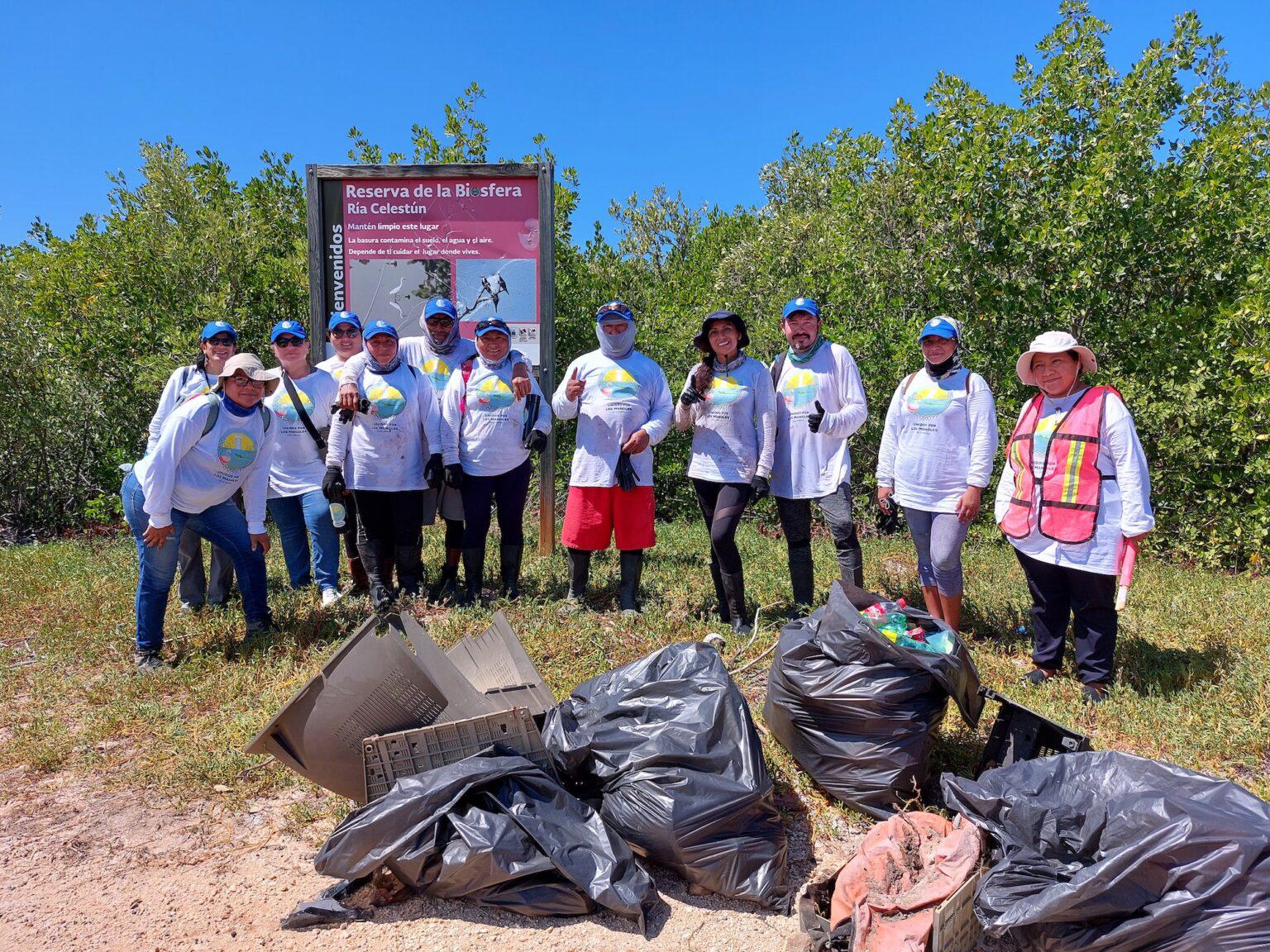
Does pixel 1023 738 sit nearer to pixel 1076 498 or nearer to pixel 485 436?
pixel 1076 498

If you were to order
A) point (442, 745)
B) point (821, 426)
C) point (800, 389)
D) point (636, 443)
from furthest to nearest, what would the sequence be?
point (636, 443), point (800, 389), point (821, 426), point (442, 745)

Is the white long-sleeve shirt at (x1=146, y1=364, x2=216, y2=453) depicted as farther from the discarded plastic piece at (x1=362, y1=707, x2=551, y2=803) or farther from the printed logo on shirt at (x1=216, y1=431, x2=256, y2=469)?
the discarded plastic piece at (x1=362, y1=707, x2=551, y2=803)

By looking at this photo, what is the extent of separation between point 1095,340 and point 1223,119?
2.50m

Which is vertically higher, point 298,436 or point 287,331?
point 287,331

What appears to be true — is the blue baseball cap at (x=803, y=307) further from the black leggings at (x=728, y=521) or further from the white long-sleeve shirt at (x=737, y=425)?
the black leggings at (x=728, y=521)

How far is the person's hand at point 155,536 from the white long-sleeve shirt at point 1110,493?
14.4 feet

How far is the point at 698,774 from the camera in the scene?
8.83ft

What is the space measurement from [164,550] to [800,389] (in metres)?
3.67

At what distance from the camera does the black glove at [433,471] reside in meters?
5.16

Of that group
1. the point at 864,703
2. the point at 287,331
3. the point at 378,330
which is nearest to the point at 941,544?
the point at 864,703

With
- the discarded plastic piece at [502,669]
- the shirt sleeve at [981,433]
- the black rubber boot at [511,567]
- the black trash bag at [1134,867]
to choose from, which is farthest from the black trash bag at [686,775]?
the black rubber boot at [511,567]

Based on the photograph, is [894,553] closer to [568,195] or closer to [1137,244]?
[1137,244]

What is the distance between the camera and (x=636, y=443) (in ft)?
16.4

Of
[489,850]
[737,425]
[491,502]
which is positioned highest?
[737,425]
